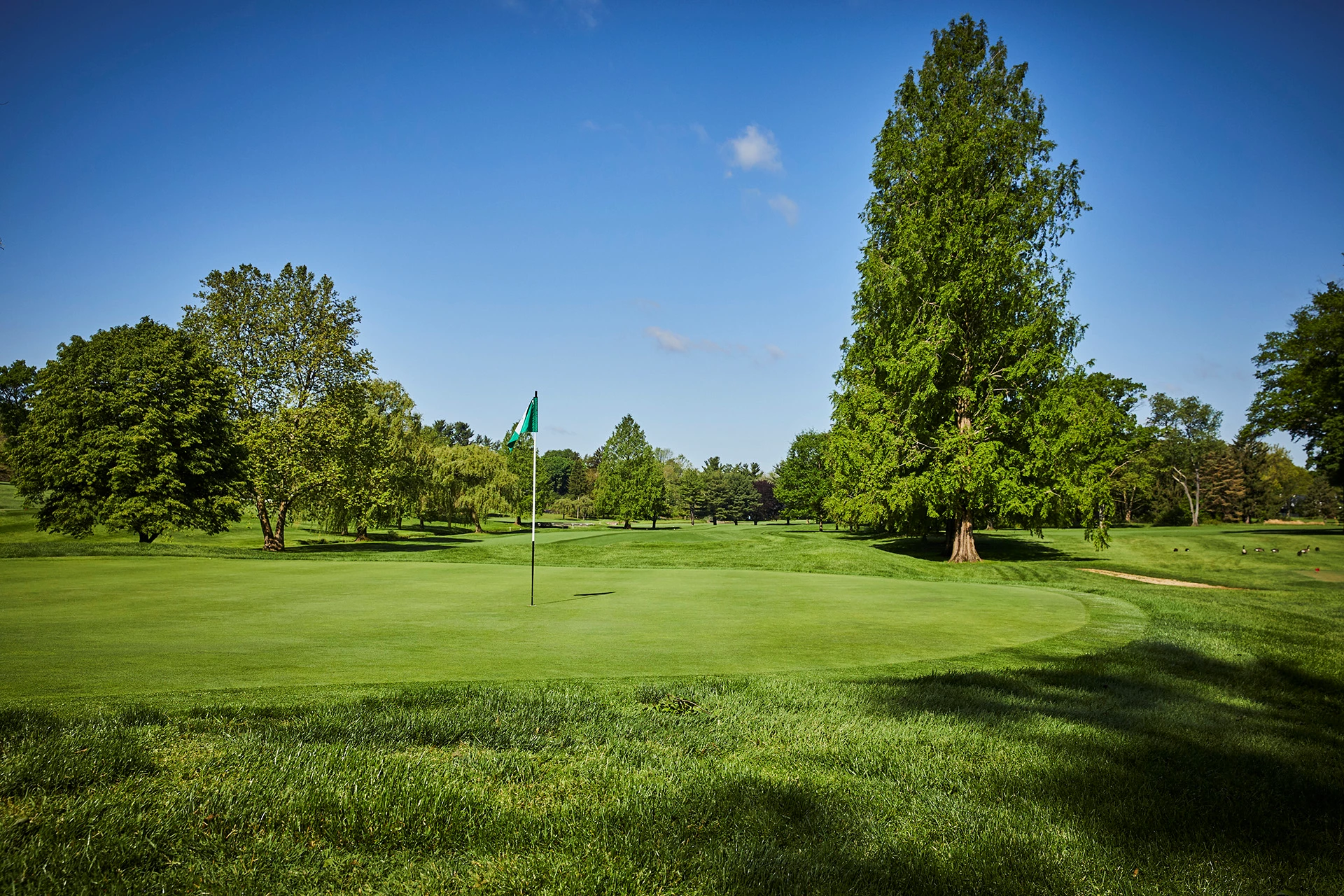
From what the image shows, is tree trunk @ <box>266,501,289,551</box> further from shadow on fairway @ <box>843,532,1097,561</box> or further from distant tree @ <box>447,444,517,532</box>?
shadow on fairway @ <box>843,532,1097,561</box>

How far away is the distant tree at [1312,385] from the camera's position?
39.2 meters

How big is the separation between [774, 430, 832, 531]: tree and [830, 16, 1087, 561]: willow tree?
32.4m

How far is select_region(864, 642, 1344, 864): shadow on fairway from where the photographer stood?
3.75 meters

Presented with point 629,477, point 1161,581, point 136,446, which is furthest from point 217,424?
point 629,477

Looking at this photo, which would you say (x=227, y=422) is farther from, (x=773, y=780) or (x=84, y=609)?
(x=773, y=780)

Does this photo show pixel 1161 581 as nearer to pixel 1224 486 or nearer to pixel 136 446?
pixel 136 446

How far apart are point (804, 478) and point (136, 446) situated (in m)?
48.6

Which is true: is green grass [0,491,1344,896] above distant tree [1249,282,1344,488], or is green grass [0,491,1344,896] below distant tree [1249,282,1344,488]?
below

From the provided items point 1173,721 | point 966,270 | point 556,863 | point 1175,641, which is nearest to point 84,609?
point 556,863

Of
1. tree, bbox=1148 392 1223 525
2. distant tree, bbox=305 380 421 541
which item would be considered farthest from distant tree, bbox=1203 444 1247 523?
distant tree, bbox=305 380 421 541

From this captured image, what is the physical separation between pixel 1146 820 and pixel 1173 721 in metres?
2.80

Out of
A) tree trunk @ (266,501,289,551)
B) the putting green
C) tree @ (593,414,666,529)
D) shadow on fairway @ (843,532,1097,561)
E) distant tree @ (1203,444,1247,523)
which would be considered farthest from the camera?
distant tree @ (1203,444,1247,523)

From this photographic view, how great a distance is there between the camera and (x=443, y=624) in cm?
1037

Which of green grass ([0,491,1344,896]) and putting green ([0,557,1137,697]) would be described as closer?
green grass ([0,491,1344,896])
